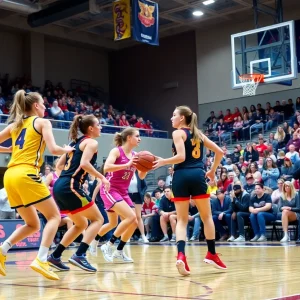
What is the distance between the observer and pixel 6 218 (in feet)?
41.4

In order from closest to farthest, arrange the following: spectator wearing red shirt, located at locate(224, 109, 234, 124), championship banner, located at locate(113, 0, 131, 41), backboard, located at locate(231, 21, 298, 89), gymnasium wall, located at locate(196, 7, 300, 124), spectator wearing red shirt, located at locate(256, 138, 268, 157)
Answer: backboard, located at locate(231, 21, 298, 89) < championship banner, located at locate(113, 0, 131, 41) < spectator wearing red shirt, located at locate(256, 138, 268, 157) < spectator wearing red shirt, located at locate(224, 109, 234, 124) < gymnasium wall, located at locate(196, 7, 300, 124)

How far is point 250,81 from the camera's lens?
16219mm

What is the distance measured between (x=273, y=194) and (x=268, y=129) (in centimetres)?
806

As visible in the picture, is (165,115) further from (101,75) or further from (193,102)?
(101,75)

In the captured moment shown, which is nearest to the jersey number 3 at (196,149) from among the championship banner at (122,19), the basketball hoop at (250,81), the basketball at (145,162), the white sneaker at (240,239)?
the basketball at (145,162)

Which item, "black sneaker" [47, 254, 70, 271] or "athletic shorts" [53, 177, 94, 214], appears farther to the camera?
"black sneaker" [47, 254, 70, 271]

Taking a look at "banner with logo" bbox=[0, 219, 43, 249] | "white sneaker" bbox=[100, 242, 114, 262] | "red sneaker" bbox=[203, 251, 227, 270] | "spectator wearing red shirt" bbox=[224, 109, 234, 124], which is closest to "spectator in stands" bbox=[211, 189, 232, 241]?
"banner with logo" bbox=[0, 219, 43, 249]

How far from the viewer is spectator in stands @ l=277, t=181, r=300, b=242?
39.7ft

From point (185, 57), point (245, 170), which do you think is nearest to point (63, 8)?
point (185, 57)

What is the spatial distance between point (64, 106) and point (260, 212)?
38.1ft

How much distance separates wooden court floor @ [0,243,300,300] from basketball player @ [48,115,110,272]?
0.26 m

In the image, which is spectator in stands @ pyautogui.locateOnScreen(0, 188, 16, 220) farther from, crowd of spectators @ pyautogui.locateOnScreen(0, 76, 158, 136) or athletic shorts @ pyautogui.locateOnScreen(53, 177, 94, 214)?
crowd of spectators @ pyautogui.locateOnScreen(0, 76, 158, 136)

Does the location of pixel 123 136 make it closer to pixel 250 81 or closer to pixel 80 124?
pixel 80 124

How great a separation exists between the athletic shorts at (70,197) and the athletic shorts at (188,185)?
1.07 metres
